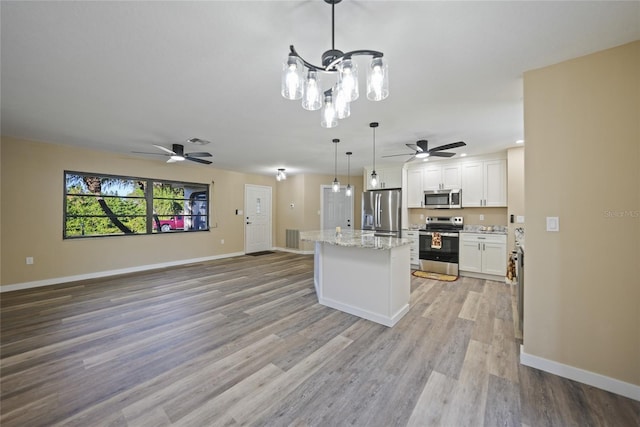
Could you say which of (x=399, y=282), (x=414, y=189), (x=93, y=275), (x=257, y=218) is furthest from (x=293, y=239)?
(x=399, y=282)

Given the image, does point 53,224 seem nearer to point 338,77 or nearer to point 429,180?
point 338,77

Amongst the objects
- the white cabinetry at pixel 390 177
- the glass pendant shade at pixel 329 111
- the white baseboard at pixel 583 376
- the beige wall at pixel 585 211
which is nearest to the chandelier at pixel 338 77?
the glass pendant shade at pixel 329 111

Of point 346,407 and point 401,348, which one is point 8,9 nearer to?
point 346,407

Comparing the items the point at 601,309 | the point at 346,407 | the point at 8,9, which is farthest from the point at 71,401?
the point at 601,309

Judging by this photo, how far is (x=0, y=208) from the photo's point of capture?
400 centimetres

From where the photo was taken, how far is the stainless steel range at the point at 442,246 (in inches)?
199

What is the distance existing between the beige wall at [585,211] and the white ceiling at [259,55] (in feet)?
0.92

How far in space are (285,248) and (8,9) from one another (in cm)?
707

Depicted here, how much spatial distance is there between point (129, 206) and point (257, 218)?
3.31 meters

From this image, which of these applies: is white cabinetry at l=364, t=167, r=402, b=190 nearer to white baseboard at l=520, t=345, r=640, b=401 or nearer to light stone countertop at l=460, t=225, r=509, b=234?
light stone countertop at l=460, t=225, r=509, b=234

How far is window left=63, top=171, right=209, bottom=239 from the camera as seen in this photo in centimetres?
481

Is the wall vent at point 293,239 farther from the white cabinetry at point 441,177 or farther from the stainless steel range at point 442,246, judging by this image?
the white cabinetry at point 441,177

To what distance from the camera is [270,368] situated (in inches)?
83.6

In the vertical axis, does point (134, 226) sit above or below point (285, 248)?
above
